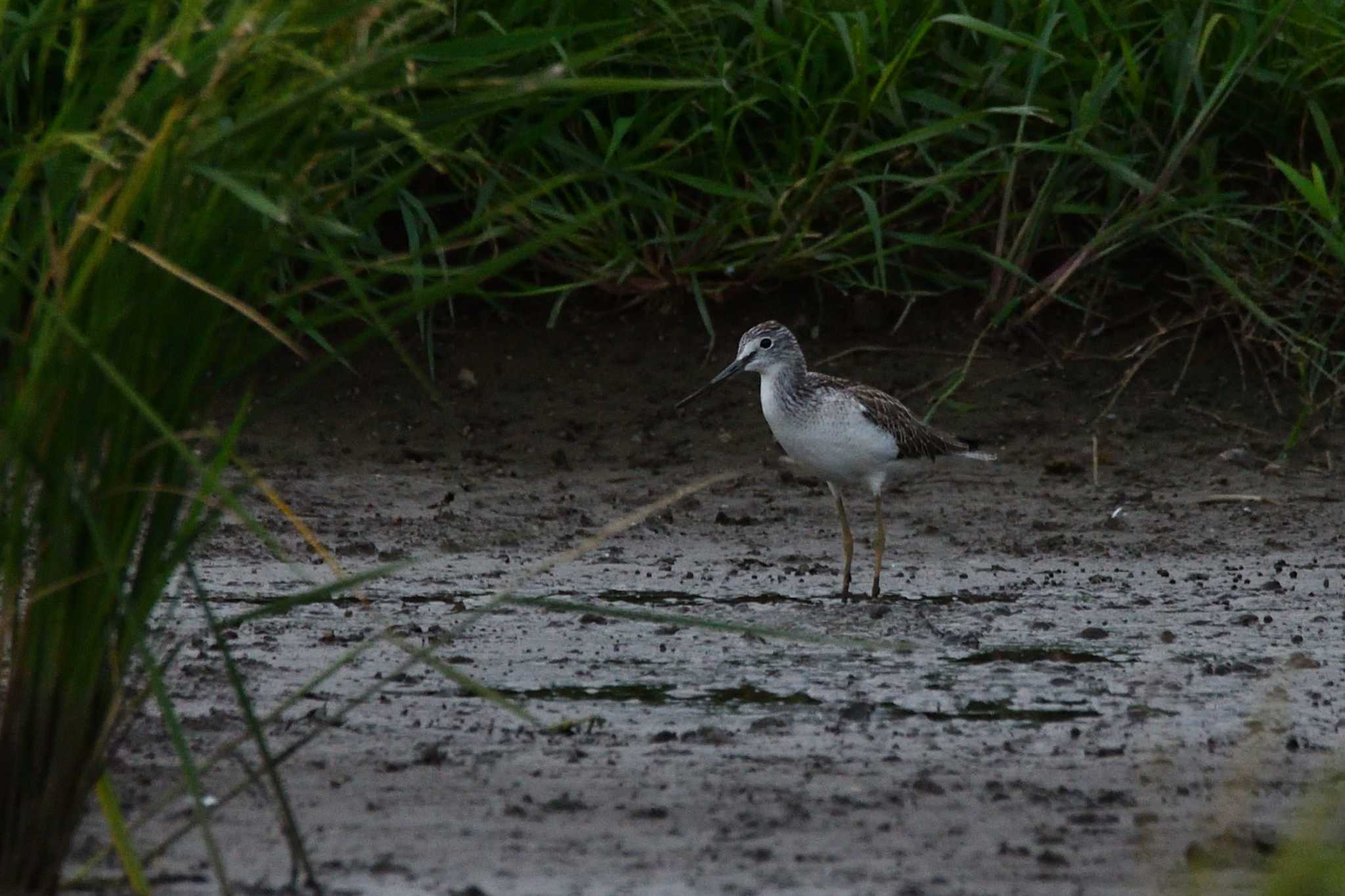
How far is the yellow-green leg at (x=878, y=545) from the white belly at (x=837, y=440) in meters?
0.10

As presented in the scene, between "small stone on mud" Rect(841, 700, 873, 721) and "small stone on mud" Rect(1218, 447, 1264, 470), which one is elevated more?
"small stone on mud" Rect(1218, 447, 1264, 470)

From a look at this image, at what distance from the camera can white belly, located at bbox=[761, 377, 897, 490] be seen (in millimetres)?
7203

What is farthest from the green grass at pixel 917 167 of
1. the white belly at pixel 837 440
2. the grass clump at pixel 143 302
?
the grass clump at pixel 143 302

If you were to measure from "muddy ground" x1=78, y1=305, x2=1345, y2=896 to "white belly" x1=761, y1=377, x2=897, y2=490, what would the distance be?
13.1 inches

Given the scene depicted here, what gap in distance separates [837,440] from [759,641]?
148cm

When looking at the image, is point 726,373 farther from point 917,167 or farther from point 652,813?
point 652,813

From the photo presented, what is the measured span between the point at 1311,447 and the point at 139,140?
6.09 m

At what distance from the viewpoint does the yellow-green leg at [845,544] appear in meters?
6.74

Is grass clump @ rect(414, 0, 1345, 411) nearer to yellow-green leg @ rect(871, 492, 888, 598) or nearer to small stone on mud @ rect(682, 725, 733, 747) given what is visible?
yellow-green leg @ rect(871, 492, 888, 598)

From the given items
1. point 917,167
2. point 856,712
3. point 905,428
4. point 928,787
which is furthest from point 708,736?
point 917,167

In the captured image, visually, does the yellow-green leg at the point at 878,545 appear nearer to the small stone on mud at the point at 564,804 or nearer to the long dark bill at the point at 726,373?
the long dark bill at the point at 726,373

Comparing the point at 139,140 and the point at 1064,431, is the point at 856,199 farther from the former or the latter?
the point at 139,140

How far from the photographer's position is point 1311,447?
8.06m

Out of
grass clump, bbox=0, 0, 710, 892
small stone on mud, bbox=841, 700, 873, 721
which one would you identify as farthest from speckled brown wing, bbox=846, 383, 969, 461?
grass clump, bbox=0, 0, 710, 892
